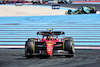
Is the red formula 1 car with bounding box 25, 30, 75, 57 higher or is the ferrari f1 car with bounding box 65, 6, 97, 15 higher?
the red formula 1 car with bounding box 25, 30, 75, 57

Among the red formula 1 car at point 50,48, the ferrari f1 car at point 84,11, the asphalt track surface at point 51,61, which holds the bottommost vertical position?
the ferrari f1 car at point 84,11

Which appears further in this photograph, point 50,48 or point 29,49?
point 29,49

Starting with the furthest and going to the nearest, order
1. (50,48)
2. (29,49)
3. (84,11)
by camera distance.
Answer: (84,11) → (29,49) → (50,48)

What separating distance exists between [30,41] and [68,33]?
8.54 meters

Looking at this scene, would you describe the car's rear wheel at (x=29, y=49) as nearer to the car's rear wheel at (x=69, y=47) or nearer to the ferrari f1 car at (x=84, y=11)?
the car's rear wheel at (x=69, y=47)

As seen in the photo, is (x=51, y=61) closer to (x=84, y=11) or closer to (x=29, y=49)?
(x=29, y=49)

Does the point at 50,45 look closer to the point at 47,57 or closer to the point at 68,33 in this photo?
the point at 47,57

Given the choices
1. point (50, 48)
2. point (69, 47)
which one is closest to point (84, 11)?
point (69, 47)

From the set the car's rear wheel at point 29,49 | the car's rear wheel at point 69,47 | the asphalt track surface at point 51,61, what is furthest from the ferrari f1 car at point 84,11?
the car's rear wheel at point 29,49

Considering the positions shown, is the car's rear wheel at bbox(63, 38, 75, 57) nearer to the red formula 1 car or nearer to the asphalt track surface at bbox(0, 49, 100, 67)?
the red formula 1 car

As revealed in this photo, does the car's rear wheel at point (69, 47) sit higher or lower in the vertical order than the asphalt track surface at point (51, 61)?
higher

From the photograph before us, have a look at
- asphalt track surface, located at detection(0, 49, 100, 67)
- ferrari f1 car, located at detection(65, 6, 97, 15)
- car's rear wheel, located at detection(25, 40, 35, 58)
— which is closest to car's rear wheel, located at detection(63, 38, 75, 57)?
asphalt track surface, located at detection(0, 49, 100, 67)

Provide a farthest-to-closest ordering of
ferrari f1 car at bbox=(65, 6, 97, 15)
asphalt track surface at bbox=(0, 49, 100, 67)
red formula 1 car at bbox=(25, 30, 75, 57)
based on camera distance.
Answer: ferrari f1 car at bbox=(65, 6, 97, 15) < red formula 1 car at bbox=(25, 30, 75, 57) < asphalt track surface at bbox=(0, 49, 100, 67)

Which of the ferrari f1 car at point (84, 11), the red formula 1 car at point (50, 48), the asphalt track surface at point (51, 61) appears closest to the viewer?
the asphalt track surface at point (51, 61)
